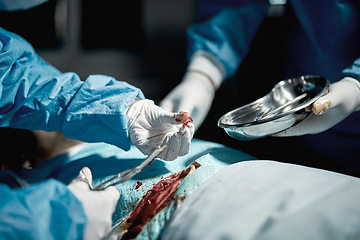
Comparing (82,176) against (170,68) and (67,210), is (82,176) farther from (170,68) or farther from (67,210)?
(170,68)

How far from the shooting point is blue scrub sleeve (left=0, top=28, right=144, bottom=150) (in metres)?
0.67

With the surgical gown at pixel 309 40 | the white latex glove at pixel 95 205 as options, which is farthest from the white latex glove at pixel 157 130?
the surgical gown at pixel 309 40

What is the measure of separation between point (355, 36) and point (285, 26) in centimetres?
29

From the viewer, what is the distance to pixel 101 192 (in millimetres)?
533

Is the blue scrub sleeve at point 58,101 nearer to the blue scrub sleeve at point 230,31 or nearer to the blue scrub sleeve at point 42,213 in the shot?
the blue scrub sleeve at point 42,213

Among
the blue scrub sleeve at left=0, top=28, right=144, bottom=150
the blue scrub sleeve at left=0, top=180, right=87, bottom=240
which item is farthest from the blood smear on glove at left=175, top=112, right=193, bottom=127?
the blue scrub sleeve at left=0, top=180, right=87, bottom=240

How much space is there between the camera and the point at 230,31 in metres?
1.08

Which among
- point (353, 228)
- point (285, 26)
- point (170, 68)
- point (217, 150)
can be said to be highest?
point (285, 26)

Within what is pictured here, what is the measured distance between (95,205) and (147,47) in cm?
111

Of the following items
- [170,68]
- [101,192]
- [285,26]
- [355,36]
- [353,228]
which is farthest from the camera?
[170,68]

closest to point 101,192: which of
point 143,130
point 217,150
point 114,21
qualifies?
point 143,130

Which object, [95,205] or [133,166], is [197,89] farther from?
[95,205]

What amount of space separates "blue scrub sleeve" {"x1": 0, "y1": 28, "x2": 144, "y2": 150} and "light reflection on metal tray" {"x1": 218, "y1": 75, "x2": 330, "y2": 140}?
24cm

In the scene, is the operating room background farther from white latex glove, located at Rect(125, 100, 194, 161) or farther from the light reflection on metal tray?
white latex glove, located at Rect(125, 100, 194, 161)
